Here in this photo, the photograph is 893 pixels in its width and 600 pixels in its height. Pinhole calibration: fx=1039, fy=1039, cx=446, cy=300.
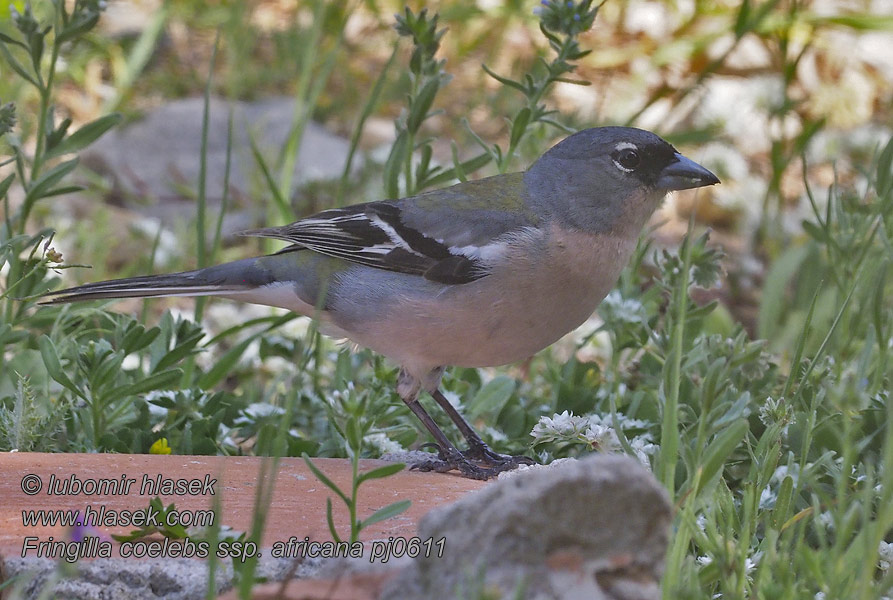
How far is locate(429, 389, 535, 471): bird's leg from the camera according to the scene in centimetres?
349

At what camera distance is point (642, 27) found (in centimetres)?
870

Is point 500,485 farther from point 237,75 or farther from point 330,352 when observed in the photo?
point 237,75

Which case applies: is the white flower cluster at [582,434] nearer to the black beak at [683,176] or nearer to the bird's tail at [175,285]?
the black beak at [683,176]

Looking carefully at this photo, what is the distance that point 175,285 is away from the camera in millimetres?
3633

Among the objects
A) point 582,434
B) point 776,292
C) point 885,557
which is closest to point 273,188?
point 582,434

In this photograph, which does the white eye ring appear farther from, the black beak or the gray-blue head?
the black beak

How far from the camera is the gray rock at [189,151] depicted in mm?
6805

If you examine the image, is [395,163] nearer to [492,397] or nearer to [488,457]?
[492,397]

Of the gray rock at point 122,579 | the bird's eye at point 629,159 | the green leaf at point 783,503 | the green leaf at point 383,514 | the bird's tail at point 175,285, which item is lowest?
the bird's tail at point 175,285

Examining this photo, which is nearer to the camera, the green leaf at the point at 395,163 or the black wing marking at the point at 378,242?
the black wing marking at the point at 378,242

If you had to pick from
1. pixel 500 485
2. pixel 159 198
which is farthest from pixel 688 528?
pixel 159 198

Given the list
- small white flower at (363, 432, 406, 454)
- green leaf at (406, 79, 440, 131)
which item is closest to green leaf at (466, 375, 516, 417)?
small white flower at (363, 432, 406, 454)

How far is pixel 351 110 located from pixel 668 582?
6093mm

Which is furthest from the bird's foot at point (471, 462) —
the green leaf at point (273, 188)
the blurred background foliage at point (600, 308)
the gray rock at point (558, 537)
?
the gray rock at point (558, 537)
